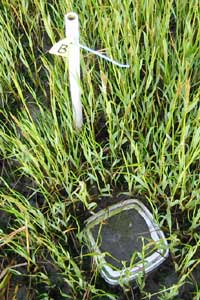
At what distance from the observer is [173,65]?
47.8 inches

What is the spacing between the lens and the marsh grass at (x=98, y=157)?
104cm

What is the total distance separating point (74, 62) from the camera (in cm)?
102

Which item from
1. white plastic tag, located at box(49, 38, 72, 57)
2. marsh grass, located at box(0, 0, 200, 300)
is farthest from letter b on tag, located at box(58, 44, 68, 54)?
marsh grass, located at box(0, 0, 200, 300)

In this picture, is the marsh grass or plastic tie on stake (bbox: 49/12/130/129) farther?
the marsh grass

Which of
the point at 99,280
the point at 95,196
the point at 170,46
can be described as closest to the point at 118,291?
the point at 99,280

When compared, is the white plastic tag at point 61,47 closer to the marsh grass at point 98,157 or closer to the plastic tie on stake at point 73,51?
the plastic tie on stake at point 73,51

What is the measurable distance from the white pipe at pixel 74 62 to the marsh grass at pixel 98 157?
0.02 meters

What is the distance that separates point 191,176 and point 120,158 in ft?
0.62

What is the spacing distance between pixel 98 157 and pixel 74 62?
23 cm

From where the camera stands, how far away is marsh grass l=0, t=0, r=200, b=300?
1.04m

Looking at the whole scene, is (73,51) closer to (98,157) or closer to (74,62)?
(74,62)

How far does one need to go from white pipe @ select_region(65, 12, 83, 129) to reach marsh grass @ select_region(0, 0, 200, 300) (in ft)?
0.07

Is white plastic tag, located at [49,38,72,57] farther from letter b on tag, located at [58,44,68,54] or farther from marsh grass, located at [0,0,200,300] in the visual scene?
marsh grass, located at [0,0,200,300]

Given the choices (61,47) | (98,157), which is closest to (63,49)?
(61,47)
